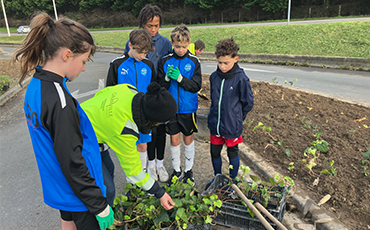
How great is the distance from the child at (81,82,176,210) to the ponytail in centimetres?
51

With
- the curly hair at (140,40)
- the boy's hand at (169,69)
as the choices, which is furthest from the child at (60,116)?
the boy's hand at (169,69)

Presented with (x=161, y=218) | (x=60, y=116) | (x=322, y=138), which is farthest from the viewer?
(x=322, y=138)

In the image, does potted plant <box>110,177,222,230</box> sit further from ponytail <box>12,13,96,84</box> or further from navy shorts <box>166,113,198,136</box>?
ponytail <box>12,13,96,84</box>

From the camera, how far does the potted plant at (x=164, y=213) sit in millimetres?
2107

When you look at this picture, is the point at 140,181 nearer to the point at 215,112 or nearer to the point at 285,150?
the point at 215,112

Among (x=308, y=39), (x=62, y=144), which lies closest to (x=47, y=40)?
(x=62, y=144)

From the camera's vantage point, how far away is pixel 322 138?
3.92 m

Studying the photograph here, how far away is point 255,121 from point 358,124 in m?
1.72

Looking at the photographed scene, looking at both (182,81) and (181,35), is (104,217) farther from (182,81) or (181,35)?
(181,35)

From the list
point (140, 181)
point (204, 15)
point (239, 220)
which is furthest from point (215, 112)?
point (204, 15)

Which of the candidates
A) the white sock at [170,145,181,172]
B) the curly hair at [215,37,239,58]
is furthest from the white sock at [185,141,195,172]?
the curly hair at [215,37,239,58]

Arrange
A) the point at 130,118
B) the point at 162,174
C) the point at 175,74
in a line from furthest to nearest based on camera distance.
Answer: the point at 162,174 < the point at 175,74 < the point at 130,118

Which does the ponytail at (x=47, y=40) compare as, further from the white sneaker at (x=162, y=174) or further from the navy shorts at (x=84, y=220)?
the white sneaker at (x=162, y=174)

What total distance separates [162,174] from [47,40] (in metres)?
2.54
